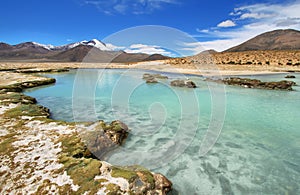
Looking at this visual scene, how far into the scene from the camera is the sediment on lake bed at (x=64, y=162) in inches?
187

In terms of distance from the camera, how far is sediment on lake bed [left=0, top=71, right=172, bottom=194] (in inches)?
187

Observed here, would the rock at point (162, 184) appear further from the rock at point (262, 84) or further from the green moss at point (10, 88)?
the rock at point (262, 84)

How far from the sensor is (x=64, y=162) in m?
5.87

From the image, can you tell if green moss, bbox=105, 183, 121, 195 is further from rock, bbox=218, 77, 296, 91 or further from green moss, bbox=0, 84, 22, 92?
rock, bbox=218, 77, 296, 91

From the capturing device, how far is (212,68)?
178 ft

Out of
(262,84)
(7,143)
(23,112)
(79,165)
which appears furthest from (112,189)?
(262,84)

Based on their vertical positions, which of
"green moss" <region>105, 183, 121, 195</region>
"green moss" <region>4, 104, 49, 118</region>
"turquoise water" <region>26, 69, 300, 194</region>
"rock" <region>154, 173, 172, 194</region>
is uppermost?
"green moss" <region>4, 104, 49, 118</region>

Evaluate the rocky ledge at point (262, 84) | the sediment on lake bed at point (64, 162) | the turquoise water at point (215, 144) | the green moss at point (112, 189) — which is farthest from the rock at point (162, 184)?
the rocky ledge at point (262, 84)

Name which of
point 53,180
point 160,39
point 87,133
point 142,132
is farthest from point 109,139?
point 160,39

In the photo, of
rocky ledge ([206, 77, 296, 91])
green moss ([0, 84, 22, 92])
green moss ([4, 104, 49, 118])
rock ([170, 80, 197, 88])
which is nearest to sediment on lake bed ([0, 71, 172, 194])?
green moss ([4, 104, 49, 118])

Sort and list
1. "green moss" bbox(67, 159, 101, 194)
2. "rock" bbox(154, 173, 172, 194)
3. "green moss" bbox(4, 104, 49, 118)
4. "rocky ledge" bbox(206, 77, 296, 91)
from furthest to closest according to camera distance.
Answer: "rocky ledge" bbox(206, 77, 296, 91), "green moss" bbox(4, 104, 49, 118), "rock" bbox(154, 173, 172, 194), "green moss" bbox(67, 159, 101, 194)

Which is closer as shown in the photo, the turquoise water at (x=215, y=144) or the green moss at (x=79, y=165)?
the green moss at (x=79, y=165)

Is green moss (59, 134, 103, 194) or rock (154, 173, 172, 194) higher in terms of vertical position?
green moss (59, 134, 103, 194)

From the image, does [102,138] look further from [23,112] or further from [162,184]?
[23,112]
